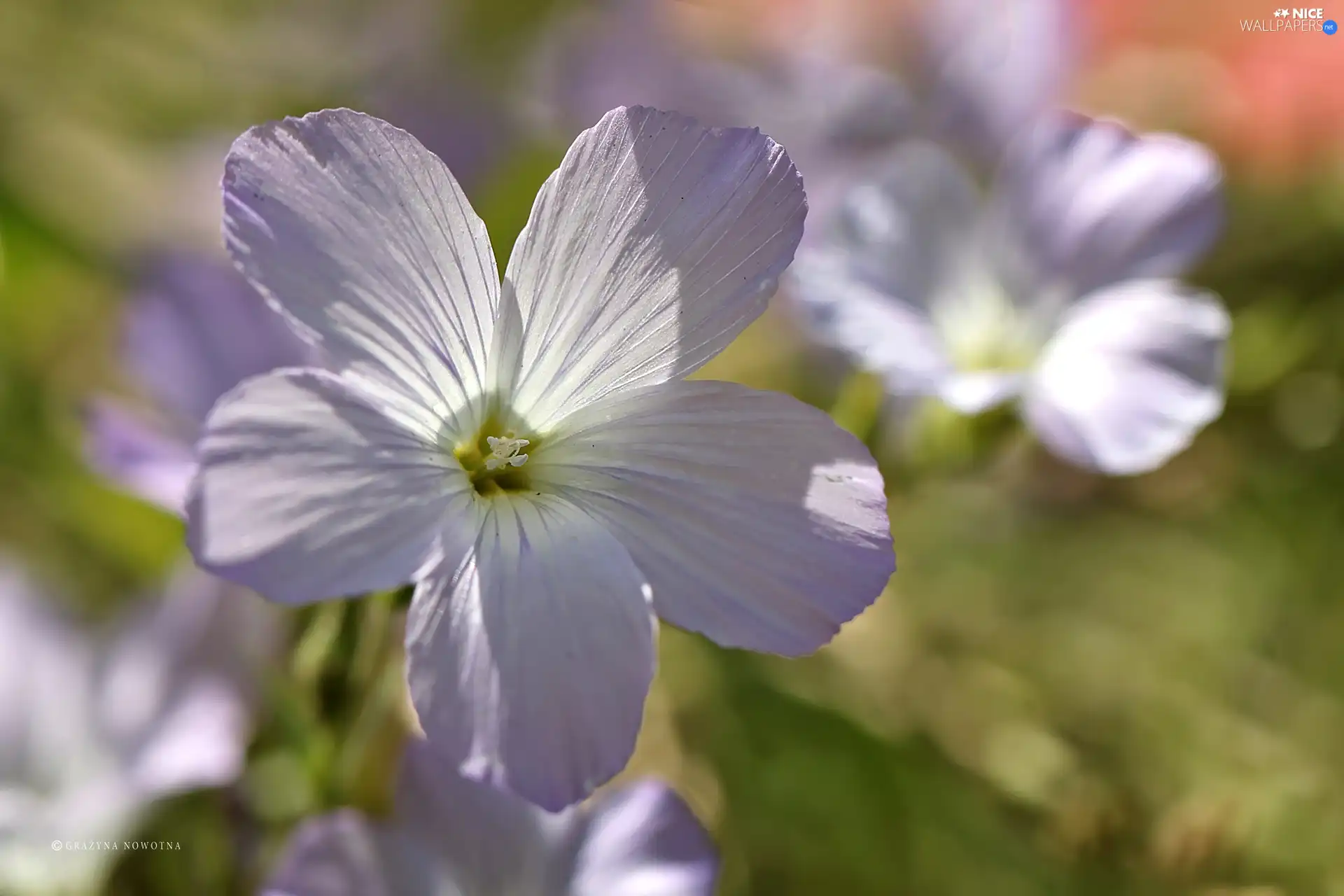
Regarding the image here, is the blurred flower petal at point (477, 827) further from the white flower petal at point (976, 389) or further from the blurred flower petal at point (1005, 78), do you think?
the blurred flower petal at point (1005, 78)

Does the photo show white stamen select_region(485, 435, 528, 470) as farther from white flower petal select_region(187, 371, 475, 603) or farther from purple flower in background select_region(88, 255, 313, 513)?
purple flower in background select_region(88, 255, 313, 513)

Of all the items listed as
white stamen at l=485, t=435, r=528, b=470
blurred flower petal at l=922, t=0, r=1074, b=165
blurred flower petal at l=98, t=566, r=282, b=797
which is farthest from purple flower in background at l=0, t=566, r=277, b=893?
blurred flower petal at l=922, t=0, r=1074, b=165

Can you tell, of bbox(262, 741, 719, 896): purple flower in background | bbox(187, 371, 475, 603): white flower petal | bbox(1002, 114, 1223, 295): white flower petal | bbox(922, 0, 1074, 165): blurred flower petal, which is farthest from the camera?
bbox(922, 0, 1074, 165): blurred flower petal

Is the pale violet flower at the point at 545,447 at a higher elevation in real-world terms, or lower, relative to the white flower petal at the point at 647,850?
higher

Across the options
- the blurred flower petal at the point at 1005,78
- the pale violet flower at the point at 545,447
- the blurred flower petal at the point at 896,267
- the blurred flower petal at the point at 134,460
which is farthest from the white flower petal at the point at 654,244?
the blurred flower petal at the point at 1005,78

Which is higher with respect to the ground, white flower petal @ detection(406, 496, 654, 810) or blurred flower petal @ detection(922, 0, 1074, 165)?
blurred flower petal @ detection(922, 0, 1074, 165)

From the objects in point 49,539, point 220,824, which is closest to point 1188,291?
point 220,824

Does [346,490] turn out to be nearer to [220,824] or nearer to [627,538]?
[627,538]
